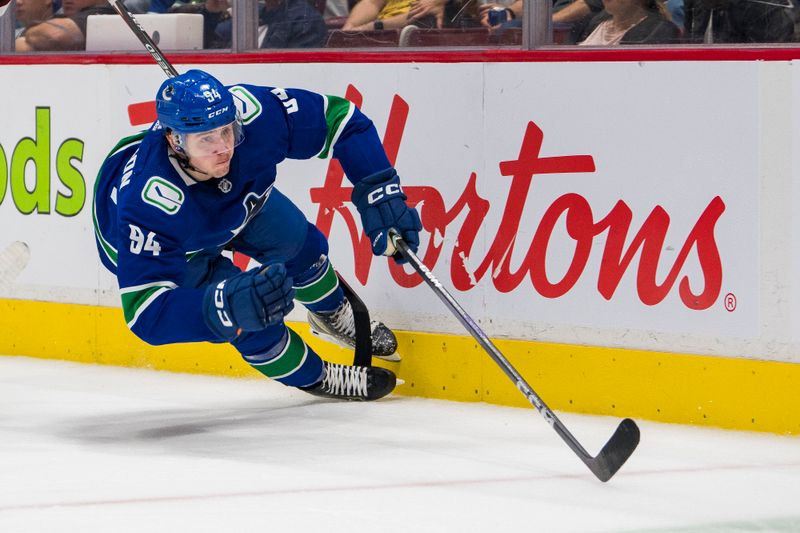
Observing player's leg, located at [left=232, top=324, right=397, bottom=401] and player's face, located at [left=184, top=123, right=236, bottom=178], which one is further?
player's leg, located at [left=232, top=324, right=397, bottom=401]

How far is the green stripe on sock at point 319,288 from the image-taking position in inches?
178

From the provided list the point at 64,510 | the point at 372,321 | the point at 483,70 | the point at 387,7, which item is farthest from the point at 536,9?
the point at 64,510

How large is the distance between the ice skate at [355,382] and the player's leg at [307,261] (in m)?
0.12

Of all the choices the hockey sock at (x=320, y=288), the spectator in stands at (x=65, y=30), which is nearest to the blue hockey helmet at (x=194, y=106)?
the hockey sock at (x=320, y=288)

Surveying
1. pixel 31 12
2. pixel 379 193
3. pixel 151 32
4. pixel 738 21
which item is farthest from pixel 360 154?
pixel 31 12

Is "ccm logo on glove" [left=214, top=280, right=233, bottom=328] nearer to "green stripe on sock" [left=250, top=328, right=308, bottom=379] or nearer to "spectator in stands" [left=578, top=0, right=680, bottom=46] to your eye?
"green stripe on sock" [left=250, top=328, right=308, bottom=379]

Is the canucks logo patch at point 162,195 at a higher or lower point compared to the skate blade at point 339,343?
higher

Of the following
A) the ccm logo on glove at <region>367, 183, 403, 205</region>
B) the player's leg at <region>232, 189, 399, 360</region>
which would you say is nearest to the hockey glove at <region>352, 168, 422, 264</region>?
the ccm logo on glove at <region>367, 183, 403, 205</region>

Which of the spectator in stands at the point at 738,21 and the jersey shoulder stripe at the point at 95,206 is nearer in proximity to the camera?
the spectator in stands at the point at 738,21

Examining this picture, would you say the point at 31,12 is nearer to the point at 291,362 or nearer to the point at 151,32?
the point at 151,32

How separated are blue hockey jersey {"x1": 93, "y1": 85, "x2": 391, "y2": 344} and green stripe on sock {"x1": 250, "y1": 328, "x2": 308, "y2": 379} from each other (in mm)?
367

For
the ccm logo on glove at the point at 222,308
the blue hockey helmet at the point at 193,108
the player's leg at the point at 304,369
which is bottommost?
the player's leg at the point at 304,369

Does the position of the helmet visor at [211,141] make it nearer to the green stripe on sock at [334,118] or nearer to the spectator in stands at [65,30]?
the green stripe on sock at [334,118]

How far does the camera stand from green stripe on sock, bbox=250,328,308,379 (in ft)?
14.1
